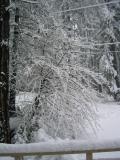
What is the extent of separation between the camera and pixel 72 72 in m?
9.98

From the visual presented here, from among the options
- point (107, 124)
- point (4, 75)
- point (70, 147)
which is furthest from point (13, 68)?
point (70, 147)

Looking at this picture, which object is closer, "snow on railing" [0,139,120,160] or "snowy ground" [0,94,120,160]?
"snow on railing" [0,139,120,160]

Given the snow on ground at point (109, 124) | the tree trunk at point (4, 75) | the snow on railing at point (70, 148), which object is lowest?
the snow on ground at point (109, 124)

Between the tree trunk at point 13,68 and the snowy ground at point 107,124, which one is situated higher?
the tree trunk at point 13,68

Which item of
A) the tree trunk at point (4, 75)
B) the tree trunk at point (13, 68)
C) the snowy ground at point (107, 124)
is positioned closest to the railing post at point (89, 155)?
the tree trunk at point (4, 75)

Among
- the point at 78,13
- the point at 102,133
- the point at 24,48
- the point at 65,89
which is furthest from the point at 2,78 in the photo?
the point at 78,13

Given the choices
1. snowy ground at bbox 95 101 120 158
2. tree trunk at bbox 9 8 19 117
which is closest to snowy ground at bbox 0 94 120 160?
snowy ground at bbox 95 101 120 158

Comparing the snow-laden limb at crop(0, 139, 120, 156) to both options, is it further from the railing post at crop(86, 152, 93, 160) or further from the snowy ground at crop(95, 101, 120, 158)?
the snowy ground at crop(95, 101, 120, 158)

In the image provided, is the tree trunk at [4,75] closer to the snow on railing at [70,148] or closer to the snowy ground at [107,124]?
the snowy ground at [107,124]

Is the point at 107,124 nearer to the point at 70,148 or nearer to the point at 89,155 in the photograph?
the point at 89,155

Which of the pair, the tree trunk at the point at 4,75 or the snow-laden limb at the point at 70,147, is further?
the tree trunk at the point at 4,75

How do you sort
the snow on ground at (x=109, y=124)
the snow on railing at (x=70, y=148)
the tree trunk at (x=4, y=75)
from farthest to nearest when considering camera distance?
the snow on ground at (x=109, y=124)
the tree trunk at (x=4, y=75)
the snow on railing at (x=70, y=148)

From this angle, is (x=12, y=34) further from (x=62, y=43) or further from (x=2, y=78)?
(x=2, y=78)

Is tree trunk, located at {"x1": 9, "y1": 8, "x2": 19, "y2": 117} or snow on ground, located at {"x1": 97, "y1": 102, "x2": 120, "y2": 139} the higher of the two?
tree trunk, located at {"x1": 9, "y1": 8, "x2": 19, "y2": 117}
